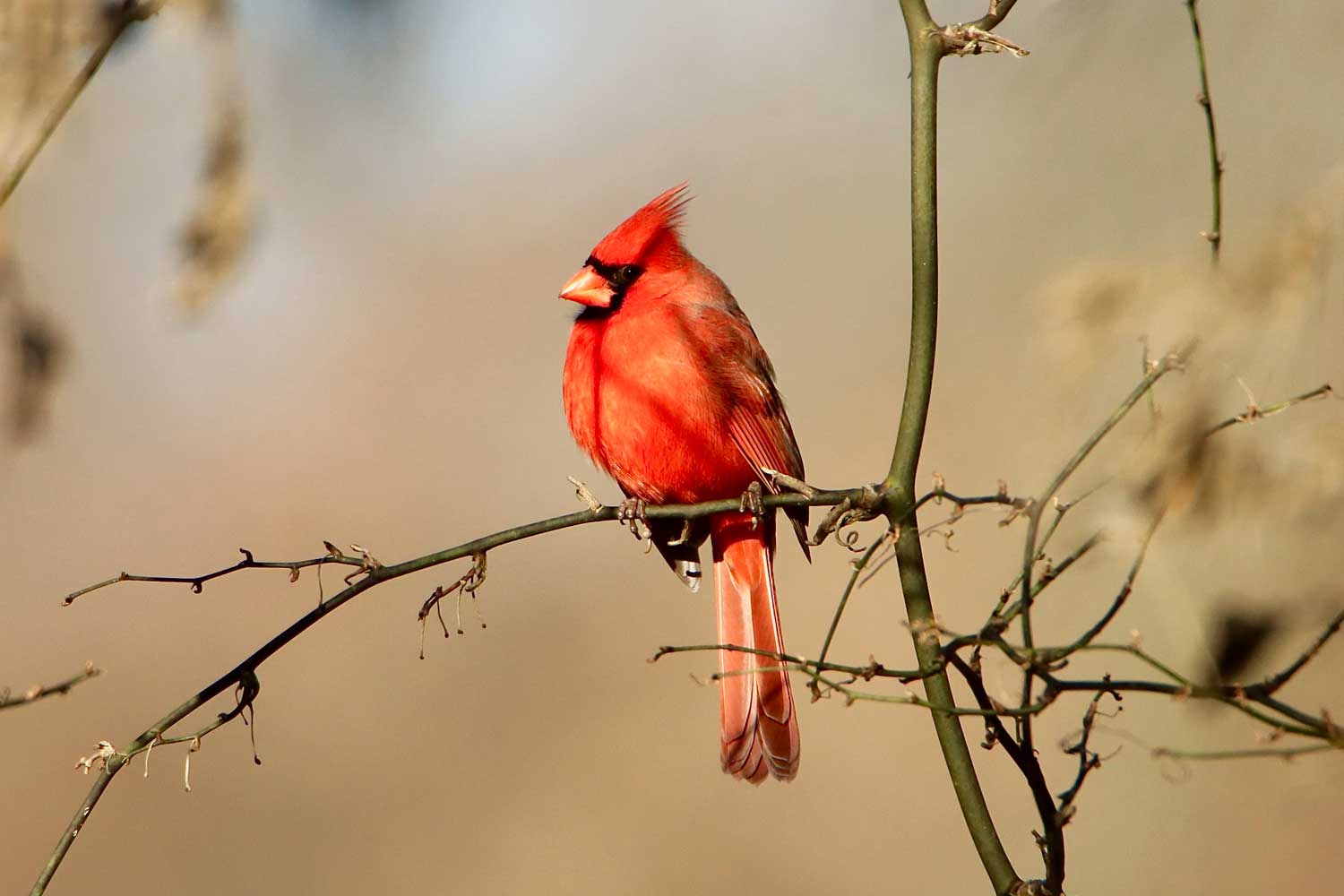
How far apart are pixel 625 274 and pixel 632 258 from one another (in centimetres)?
4

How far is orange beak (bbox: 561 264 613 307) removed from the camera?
3074 mm

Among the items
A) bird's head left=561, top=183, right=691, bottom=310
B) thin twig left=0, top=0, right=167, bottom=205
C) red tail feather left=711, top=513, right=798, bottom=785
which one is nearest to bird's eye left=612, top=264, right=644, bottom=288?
bird's head left=561, top=183, right=691, bottom=310

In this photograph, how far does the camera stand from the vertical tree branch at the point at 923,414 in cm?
137

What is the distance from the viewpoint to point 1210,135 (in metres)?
1.07

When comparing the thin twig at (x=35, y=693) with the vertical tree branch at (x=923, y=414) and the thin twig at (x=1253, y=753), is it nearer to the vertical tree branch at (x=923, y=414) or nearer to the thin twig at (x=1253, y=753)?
the vertical tree branch at (x=923, y=414)

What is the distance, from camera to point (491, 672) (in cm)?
602

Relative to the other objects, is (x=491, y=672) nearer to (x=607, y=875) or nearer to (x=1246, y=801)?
(x=607, y=875)

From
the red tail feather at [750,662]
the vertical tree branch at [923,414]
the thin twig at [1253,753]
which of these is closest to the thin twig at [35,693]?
the vertical tree branch at [923,414]

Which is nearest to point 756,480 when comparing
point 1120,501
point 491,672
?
point 1120,501

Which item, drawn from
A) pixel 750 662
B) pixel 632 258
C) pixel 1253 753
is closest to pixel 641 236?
pixel 632 258

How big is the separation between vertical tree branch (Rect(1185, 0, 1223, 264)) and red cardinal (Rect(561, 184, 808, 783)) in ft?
5.69

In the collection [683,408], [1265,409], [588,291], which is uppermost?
[588,291]

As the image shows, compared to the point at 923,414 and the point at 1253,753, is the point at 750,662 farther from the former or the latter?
the point at 1253,753

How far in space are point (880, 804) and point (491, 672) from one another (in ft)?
5.84
